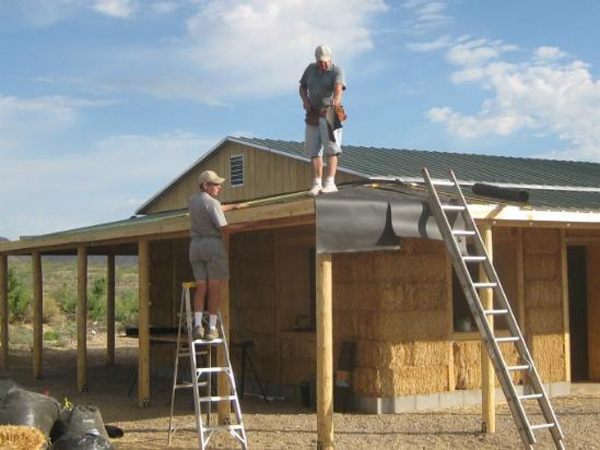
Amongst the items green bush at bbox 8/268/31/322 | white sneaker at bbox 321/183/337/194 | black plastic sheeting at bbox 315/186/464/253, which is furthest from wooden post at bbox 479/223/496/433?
green bush at bbox 8/268/31/322

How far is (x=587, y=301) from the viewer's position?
14016 millimetres

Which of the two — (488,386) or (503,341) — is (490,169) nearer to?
(488,386)

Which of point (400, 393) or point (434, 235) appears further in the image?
point (400, 393)

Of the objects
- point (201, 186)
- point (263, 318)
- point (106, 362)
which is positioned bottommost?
point (106, 362)

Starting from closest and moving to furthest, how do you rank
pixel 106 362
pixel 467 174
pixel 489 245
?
pixel 489 245, pixel 467 174, pixel 106 362

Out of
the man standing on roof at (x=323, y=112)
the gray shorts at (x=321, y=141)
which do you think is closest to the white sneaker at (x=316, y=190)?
the man standing on roof at (x=323, y=112)

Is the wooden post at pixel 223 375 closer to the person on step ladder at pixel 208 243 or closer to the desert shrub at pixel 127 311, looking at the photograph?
the person on step ladder at pixel 208 243

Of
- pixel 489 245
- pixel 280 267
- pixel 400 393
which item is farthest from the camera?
pixel 280 267

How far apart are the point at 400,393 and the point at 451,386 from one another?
2.81 ft

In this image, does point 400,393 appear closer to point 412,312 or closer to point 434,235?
point 412,312

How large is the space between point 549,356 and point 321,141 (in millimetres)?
5331

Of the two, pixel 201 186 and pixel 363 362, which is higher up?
pixel 201 186

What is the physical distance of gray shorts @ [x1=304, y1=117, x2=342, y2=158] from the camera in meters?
9.35

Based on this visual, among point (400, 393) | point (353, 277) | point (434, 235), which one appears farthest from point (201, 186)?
point (400, 393)
